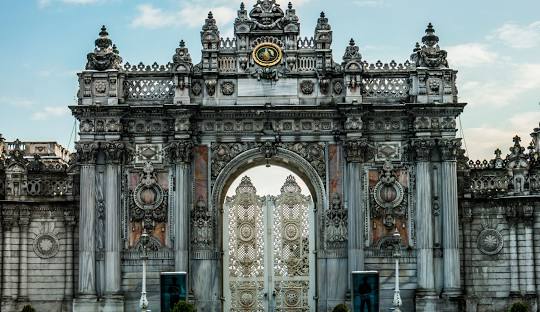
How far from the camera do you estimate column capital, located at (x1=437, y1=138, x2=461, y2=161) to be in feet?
116

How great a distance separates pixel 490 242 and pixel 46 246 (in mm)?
15784

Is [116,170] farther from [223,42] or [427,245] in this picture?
[427,245]

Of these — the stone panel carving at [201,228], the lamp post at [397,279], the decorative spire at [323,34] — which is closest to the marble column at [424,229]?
the lamp post at [397,279]

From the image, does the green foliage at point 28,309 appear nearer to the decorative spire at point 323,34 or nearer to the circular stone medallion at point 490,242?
the decorative spire at point 323,34

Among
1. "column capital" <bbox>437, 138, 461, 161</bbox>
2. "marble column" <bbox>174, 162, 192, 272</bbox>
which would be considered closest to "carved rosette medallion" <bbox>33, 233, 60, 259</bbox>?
"marble column" <bbox>174, 162, 192, 272</bbox>

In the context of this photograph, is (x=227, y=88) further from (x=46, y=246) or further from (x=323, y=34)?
(x=46, y=246)

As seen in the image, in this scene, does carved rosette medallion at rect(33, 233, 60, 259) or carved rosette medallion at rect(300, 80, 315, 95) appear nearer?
carved rosette medallion at rect(300, 80, 315, 95)

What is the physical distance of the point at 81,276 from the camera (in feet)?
115

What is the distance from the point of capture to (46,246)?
3672cm

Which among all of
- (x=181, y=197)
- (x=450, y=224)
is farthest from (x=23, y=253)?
(x=450, y=224)

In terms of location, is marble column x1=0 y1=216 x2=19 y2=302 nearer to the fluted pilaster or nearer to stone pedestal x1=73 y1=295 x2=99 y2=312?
stone pedestal x1=73 y1=295 x2=99 y2=312

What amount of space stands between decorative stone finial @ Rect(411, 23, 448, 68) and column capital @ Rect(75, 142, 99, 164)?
1169 centimetres

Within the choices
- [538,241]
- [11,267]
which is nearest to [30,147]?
[11,267]

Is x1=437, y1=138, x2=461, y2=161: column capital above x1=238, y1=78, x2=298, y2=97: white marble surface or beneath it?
beneath
